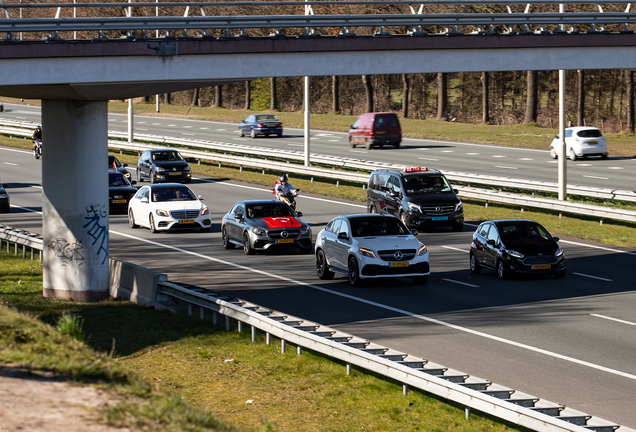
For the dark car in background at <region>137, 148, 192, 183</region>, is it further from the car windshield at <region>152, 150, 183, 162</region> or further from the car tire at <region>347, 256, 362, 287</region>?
the car tire at <region>347, 256, 362, 287</region>

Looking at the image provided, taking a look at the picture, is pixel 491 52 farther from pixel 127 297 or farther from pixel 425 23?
pixel 127 297

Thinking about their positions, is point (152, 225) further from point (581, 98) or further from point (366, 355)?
point (581, 98)

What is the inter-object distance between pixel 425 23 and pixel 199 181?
23.4 m

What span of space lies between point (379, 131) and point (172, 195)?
2629 centimetres

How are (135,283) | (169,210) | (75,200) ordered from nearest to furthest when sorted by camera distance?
(135,283) → (75,200) → (169,210)

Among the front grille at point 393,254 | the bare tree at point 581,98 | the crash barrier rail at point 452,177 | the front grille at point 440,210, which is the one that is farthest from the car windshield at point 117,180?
the bare tree at point 581,98

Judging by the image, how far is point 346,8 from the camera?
59.7 meters

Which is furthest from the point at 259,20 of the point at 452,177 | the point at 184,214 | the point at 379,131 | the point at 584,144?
the point at 379,131

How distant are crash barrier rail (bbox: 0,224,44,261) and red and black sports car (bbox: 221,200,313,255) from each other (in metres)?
5.16

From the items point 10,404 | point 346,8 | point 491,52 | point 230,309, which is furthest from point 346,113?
point 10,404

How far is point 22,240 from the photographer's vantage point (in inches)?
1011

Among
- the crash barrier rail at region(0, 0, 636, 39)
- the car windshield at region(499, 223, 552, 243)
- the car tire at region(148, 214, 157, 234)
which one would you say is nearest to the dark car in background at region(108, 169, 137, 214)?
the car tire at region(148, 214, 157, 234)

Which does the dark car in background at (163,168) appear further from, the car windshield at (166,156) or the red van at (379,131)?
the red van at (379,131)

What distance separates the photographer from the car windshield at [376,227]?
21594mm
